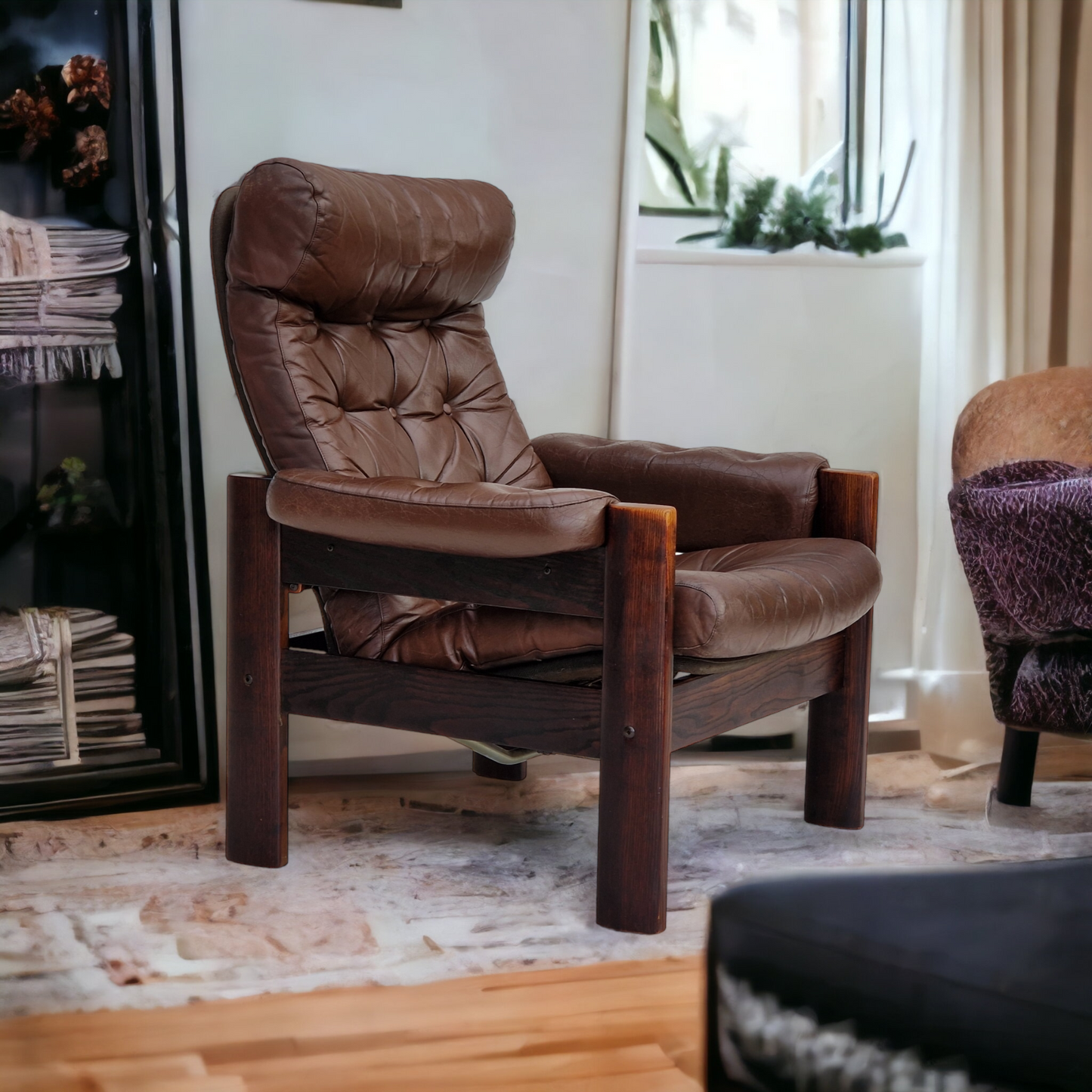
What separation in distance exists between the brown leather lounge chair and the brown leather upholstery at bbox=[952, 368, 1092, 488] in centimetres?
31

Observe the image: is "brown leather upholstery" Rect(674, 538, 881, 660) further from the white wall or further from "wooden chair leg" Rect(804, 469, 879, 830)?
the white wall

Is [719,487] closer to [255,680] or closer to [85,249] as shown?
[255,680]

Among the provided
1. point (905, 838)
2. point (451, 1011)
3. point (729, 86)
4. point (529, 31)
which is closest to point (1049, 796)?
point (905, 838)

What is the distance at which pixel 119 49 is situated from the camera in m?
1.97

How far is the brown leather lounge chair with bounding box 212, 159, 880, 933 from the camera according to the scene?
4.90ft

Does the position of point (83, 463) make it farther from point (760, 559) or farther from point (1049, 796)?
point (1049, 796)

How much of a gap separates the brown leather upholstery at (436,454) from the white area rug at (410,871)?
34cm

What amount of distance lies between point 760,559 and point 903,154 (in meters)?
1.28

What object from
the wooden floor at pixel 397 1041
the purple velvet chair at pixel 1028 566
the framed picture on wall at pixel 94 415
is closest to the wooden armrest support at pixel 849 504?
the purple velvet chair at pixel 1028 566

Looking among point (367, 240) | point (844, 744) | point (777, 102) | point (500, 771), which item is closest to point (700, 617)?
point (844, 744)

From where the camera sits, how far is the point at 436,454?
6.50ft

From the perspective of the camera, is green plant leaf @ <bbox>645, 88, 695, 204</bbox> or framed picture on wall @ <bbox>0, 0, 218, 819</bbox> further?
green plant leaf @ <bbox>645, 88, 695, 204</bbox>

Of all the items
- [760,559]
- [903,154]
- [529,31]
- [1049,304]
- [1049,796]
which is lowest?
[1049,796]

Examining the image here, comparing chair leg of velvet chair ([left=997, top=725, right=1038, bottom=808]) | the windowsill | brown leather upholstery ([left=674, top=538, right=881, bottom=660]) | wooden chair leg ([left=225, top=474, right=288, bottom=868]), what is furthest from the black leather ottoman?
the windowsill
